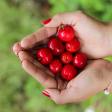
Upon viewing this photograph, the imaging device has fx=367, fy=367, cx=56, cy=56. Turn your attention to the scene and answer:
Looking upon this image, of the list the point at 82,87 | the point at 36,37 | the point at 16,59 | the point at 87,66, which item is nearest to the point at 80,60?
the point at 87,66

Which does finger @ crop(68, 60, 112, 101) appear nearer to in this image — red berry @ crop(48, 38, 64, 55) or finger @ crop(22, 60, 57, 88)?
finger @ crop(22, 60, 57, 88)

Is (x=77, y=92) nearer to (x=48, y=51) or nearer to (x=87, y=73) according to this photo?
(x=87, y=73)

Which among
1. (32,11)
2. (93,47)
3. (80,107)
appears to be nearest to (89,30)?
(93,47)

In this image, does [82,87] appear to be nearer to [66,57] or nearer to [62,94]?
[62,94]

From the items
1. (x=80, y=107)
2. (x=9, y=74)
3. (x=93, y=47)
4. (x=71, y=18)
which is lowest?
(x=80, y=107)

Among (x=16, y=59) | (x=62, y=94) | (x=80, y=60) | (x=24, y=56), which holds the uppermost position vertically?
(x=24, y=56)

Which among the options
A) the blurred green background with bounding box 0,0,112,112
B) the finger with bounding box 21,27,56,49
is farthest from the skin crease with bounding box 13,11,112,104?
the blurred green background with bounding box 0,0,112,112
